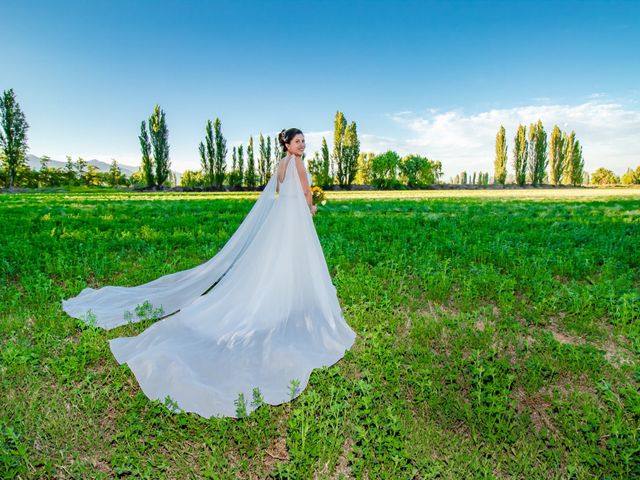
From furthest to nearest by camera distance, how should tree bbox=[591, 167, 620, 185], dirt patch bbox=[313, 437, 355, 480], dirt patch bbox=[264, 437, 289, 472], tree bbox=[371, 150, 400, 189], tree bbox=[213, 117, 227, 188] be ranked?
tree bbox=[591, 167, 620, 185] < tree bbox=[371, 150, 400, 189] < tree bbox=[213, 117, 227, 188] < dirt patch bbox=[264, 437, 289, 472] < dirt patch bbox=[313, 437, 355, 480]

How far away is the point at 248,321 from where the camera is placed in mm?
4320

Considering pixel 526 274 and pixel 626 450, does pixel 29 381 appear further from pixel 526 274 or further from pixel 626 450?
pixel 526 274

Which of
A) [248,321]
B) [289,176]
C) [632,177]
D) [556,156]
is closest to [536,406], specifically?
[248,321]

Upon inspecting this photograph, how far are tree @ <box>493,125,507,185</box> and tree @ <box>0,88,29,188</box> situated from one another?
88255mm

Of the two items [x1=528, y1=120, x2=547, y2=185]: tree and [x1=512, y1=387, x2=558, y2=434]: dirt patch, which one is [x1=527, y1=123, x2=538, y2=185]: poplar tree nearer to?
[x1=528, y1=120, x2=547, y2=185]: tree

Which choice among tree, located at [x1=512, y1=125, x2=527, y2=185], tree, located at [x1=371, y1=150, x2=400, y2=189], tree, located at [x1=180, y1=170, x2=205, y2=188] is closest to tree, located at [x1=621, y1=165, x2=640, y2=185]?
tree, located at [x1=512, y1=125, x2=527, y2=185]

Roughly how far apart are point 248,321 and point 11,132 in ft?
235

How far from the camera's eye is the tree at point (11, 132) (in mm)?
56312

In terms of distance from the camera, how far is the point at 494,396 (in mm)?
3057

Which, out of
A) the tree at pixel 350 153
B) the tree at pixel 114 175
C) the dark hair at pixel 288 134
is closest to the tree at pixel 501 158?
the tree at pixel 350 153

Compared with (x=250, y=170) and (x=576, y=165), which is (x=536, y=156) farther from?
(x=250, y=170)

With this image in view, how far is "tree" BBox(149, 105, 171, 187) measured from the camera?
63188 millimetres

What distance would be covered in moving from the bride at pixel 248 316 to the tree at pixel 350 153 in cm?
6942

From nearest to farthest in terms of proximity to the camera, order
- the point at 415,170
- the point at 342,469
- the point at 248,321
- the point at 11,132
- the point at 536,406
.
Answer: the point at 342,469 → the point at 536,406 → the point at 248,321 → the point at 11,132 → the point at 415,170
